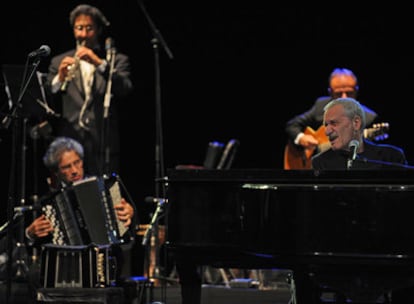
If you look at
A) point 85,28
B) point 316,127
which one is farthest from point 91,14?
point 316,127

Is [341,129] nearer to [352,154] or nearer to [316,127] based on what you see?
[352,154]

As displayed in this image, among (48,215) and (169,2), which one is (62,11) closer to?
(169,2)

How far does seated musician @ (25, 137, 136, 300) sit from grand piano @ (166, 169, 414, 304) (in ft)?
5.14

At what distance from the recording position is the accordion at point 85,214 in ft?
18.5

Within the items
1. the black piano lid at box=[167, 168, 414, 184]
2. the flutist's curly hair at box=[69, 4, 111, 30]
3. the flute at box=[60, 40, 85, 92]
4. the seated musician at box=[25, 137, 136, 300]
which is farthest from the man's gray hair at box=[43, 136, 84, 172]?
the black piano lid at box=[167, 168, 414, 184]

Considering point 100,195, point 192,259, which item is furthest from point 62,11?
point 192,259

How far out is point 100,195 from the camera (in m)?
5.70

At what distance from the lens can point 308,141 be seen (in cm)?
795

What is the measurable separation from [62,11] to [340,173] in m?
5.53

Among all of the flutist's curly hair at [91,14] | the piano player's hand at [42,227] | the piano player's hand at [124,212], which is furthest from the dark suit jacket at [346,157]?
the flutist's curly hair at [91,14]

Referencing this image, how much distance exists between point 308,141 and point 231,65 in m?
1.52

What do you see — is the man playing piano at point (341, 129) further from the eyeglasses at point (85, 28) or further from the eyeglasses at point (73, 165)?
the eyeglasses at point (85, 28)

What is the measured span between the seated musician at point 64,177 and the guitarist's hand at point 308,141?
2.50 meters

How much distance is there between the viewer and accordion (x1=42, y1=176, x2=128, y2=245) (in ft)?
18.5
